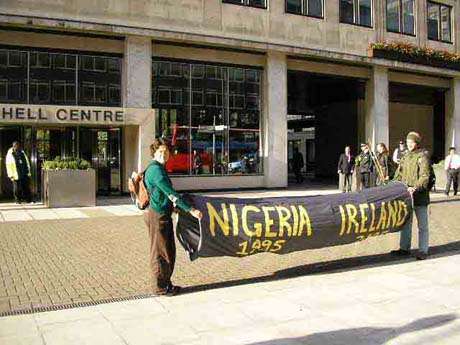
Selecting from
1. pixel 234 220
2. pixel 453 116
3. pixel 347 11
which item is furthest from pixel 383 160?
pixel 453 116

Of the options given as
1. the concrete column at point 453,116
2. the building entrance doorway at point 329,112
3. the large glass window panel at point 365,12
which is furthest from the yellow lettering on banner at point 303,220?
the concrete column at point 453,116

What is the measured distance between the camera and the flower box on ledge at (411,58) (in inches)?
957

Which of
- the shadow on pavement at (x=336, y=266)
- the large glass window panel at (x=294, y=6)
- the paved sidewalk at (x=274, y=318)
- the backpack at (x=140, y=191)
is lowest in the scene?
the paved sidewalk at (x=274, y=318)

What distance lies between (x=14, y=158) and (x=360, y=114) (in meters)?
20.0

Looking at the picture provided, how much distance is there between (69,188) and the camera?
50.8 feet

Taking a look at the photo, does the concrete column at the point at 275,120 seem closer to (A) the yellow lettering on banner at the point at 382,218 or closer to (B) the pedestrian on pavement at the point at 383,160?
(B) the pedestrian on pavement at the point at 383,160

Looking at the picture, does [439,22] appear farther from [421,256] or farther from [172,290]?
[172,290]

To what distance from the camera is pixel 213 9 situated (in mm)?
20297

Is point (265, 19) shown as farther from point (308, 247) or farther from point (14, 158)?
point (308, 247)

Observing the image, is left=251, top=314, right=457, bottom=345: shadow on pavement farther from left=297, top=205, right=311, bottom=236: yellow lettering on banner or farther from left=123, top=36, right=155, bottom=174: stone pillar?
left=123, top=36, right=155, bottom=174: stone pillar

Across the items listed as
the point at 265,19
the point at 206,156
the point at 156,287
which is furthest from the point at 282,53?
the point at 156,287

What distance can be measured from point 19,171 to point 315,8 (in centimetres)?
1384

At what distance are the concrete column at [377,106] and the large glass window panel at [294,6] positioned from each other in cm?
496

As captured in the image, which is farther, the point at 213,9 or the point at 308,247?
the point at 213,9
